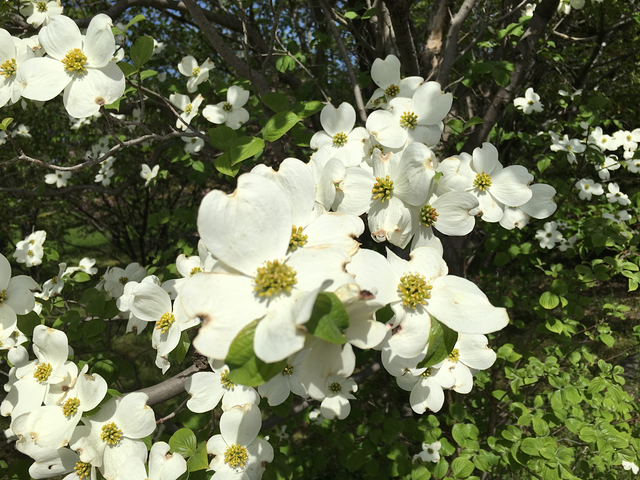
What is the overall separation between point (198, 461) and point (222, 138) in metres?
0.75

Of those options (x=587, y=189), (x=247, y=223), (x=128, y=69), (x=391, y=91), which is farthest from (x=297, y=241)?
(x=587, y=189)

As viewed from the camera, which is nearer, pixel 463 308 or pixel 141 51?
pixel 463 308

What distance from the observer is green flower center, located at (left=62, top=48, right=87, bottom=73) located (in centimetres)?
92

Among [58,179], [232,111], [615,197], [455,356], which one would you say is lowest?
[58,179]

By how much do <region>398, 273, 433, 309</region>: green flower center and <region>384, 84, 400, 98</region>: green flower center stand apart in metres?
0.74

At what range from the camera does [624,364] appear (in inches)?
96.3

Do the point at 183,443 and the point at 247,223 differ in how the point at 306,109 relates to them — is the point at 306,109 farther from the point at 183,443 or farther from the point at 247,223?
the point at 183,443

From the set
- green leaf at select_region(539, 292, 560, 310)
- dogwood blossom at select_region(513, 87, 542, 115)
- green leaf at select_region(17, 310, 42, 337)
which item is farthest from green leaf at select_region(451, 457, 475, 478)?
dogwood blossom at select_region(513, 87, 542, 115)

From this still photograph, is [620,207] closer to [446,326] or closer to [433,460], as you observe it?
[433,460]

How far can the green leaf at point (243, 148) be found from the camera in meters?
0.92

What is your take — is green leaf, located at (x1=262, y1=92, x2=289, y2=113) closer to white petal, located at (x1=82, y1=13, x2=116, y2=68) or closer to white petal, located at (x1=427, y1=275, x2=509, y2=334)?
white petal, located at (x1=82, y1=13, x2=116, y2=68)

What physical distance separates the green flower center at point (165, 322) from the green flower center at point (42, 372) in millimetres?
266

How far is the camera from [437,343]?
0.67 m

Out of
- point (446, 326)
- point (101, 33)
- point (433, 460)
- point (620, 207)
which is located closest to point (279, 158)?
point (101, 33)
